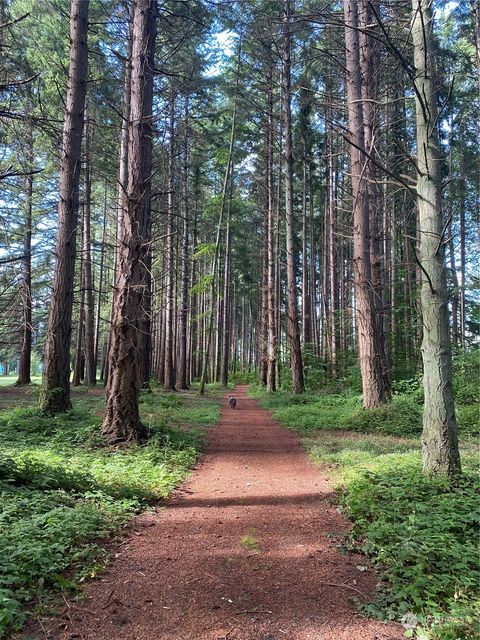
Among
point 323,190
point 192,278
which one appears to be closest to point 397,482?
point 323,190

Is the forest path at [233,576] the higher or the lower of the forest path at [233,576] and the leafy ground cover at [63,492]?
the lower

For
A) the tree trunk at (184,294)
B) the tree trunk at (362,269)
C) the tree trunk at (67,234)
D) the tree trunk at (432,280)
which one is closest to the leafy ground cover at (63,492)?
the tree trunk at (67,234)

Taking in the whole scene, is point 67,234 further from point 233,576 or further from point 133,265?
point 233,576

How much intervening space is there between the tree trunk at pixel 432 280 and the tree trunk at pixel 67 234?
7792 mm

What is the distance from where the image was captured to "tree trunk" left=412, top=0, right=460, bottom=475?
187 inches

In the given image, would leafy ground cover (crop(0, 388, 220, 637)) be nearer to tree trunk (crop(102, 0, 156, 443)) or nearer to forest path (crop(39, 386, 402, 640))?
forest path (crop(39, 386, 402, 640))

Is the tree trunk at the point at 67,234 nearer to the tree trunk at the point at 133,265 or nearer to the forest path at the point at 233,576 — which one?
the tree trunk at the point at 133,265

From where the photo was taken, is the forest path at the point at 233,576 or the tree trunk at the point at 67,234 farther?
the tree trunk at the point at 67,234

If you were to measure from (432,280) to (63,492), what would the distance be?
481cm

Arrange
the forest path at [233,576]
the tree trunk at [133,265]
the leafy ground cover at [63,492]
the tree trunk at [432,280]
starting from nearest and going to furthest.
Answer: the forest path at [233,576] < the leafy ground cover at [63,492] < the tree trunk at [432,280] < the tree trunk at [133,265]

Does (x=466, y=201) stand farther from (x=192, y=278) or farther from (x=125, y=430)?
(x=125, y=430)

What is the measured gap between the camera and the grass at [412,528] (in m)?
2.61

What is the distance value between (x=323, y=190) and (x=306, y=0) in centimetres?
1111

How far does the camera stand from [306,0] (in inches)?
543
